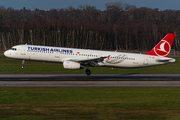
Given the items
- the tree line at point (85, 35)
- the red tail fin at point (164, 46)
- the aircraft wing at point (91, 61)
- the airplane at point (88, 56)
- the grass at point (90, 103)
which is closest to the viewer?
the grass at point (90, 103)

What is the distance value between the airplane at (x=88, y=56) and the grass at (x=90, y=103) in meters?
10.5

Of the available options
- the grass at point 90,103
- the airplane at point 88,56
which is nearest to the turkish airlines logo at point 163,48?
the airplane at point 88,56

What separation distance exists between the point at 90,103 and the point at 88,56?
1786 centimetres

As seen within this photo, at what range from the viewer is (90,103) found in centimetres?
2348

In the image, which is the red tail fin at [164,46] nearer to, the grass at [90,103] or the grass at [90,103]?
the grass at [90,103]

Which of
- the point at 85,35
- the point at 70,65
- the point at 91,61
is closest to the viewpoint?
the point at 70,65

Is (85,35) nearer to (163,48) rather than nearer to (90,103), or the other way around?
(163,48)

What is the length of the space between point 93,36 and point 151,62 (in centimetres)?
7142

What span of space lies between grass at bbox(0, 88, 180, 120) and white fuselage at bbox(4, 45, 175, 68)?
10.7 m

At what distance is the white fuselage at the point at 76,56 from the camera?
132 feet

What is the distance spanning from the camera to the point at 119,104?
23.2 meters

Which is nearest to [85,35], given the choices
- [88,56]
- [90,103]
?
[88,56]

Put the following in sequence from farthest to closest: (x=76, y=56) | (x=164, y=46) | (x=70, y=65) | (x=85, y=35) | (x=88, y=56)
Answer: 1. (x=85, y=35)
2. (x=164, y=46)
3. (x=88, y=56)
4. (x=76, y=56)
5. (x=70, y=65)

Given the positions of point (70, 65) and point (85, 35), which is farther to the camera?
point (85, 35)
